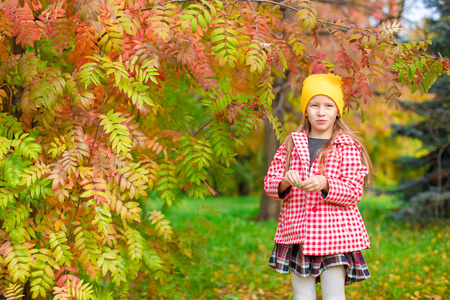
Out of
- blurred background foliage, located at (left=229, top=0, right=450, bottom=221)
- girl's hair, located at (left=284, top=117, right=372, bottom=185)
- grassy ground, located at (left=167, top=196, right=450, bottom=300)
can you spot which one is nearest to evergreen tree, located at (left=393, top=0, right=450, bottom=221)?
blurred background foliage, located at (left=229, top=0, right=450, bottom=221)

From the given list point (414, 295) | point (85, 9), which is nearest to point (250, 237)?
point (414, 295)

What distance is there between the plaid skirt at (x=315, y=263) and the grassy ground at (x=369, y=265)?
1176 millimetres

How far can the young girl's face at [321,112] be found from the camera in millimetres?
2635

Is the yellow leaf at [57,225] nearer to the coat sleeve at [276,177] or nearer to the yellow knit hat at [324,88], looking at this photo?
the coat sleeve at [276,177]

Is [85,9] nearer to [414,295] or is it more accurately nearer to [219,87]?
[219,87]

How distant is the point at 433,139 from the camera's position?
8.06 meters

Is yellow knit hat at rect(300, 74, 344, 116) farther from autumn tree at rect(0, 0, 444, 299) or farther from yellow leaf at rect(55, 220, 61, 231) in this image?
yellow leaf at rect(55, 220, 61, 231)

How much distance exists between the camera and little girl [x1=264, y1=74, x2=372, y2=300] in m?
2.48

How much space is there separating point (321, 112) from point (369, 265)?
334cm

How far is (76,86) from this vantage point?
2.60m

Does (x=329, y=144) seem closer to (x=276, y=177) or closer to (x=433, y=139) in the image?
(x=276, y=177)

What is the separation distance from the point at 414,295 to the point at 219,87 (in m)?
2.77

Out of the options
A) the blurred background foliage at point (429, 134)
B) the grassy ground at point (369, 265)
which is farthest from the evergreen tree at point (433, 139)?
the grassy ground at point (369, 265)

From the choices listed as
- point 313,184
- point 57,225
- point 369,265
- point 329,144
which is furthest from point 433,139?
point 57,225
